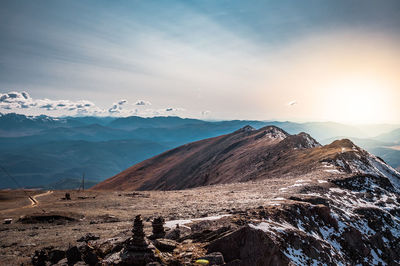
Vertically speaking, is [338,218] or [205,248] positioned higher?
[205,248]

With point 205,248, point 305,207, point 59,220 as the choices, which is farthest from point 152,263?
point 59,220

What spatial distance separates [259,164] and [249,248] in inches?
2090

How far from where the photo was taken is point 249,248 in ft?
42.6

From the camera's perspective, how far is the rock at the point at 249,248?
12.7 meters

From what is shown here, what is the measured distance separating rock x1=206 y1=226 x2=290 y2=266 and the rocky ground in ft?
0.15

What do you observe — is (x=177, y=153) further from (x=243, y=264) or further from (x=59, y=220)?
(x=243, y=264)

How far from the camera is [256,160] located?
69562 millimetres

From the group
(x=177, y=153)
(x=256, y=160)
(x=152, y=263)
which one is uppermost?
(x=152, y=263)

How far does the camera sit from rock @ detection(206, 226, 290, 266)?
12.7 meters

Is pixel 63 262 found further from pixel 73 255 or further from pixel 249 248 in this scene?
pixel 249 248

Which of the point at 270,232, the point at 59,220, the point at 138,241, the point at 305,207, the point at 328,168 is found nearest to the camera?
the point at 138,241

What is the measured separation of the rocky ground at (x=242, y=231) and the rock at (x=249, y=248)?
0.15ft

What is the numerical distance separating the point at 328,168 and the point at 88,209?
128 ft

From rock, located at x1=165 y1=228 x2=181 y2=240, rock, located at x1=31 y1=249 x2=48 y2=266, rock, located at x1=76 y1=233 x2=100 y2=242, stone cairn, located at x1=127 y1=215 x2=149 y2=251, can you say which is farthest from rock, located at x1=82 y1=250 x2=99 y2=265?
rock, located at x1=76 y1=233 x2=100 y2=242
